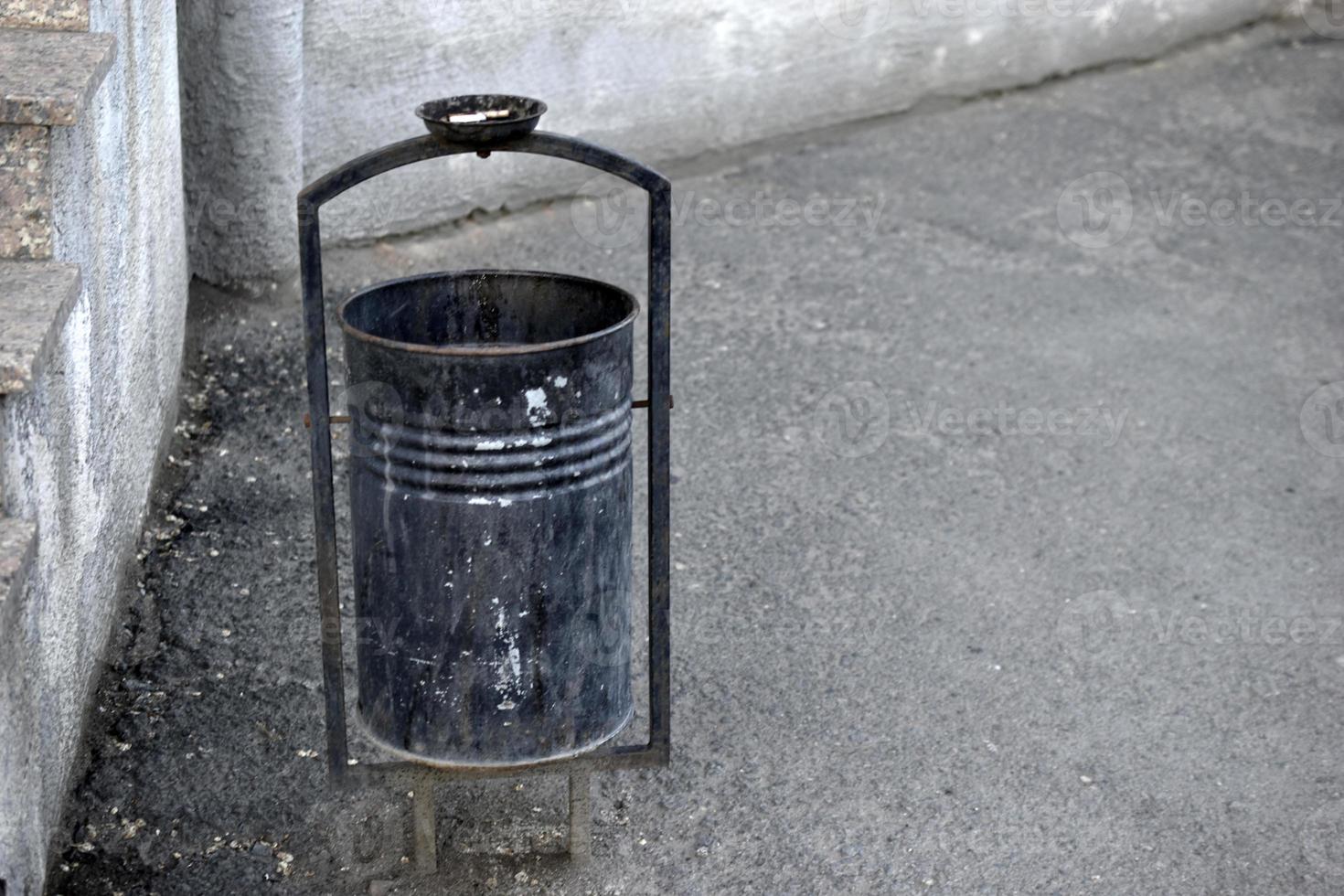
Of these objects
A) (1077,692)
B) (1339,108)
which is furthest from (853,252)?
(1339,108)

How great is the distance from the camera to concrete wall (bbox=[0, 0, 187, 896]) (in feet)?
8.85

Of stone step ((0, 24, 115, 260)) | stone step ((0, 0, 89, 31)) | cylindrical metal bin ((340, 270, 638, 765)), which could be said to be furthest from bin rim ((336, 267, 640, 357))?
stone step ((0, 0, 89, 31))

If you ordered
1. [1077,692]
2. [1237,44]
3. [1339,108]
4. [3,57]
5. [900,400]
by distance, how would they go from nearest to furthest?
[3,57]
[1077,692]
[900,400]
[1339,108]
[1237,44]

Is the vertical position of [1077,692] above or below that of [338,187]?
below

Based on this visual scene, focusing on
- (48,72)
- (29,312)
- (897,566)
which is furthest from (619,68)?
(29,312)

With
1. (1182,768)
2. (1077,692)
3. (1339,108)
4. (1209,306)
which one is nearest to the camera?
(1182,768)

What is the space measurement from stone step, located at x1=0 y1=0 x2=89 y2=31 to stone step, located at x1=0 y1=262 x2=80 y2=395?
2.06 feet

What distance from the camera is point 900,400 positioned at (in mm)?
5059

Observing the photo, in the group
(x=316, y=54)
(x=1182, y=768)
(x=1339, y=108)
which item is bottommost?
(x=1182, y=768)

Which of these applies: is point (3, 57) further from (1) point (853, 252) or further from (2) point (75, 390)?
(1) point (853, 252)

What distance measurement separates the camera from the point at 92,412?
10.8 feet

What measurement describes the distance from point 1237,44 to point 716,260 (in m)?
4.18

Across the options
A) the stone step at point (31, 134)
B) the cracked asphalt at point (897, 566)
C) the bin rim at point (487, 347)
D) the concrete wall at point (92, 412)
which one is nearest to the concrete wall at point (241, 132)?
the cracked asphalt at point (897, 566)

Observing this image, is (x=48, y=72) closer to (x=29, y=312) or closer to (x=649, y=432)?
(x=29, y=312)
